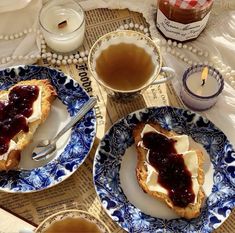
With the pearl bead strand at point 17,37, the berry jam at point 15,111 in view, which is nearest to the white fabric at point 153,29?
the pearl bead strand at point 17,37

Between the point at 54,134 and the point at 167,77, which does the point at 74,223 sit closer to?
the point at 54,134

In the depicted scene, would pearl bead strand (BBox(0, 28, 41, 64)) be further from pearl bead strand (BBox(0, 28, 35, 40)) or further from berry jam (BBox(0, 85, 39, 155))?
berry jam (BBox(0, 85, 39, 155))

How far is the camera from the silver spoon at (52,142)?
115cm

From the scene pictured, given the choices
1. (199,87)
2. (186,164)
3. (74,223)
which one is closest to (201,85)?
(199,87)

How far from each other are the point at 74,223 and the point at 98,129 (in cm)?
28

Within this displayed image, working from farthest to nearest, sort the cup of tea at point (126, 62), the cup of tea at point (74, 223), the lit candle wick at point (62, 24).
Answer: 1. the lit candle wick at point (62, 24)
2. the cup of tea at point (126, 62)
3. the cup of tea at point (74, 223)

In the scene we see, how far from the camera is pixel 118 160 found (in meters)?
1.15

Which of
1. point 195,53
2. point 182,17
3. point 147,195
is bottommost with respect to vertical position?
point 147,195

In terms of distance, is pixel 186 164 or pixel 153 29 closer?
pixel 186 164

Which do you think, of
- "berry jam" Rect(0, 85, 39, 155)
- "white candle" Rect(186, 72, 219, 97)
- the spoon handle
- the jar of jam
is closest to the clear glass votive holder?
"white candle" Rect(186, 72, 219, 97)

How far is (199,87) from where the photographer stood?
1234mm

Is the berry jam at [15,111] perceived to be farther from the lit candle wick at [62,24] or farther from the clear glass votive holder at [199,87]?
the clear glass votive holder at [199,87]

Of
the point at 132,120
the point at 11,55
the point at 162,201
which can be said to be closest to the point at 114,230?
the point at 162,201

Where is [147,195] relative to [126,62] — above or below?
below
